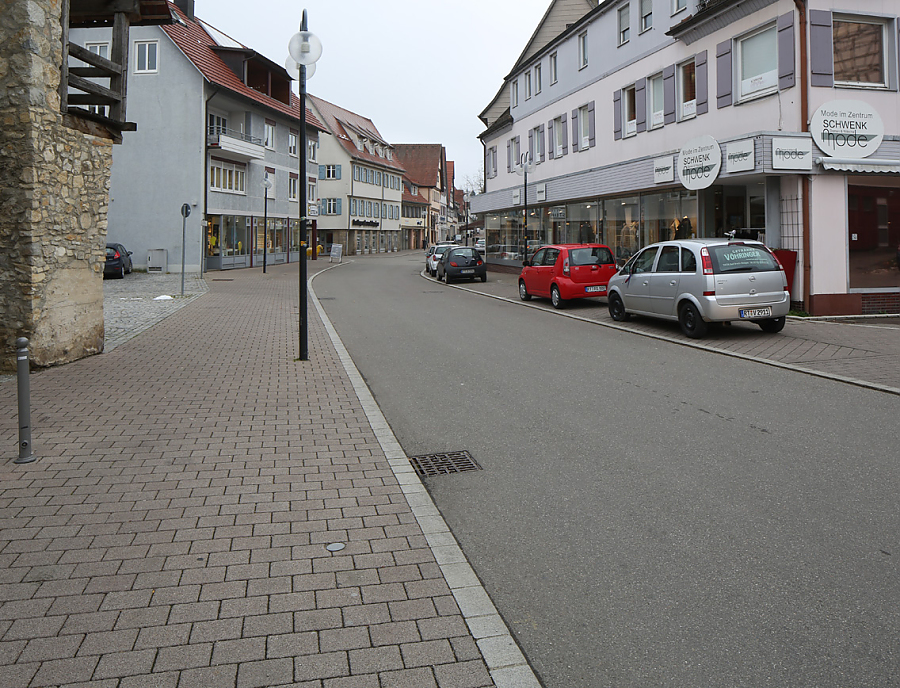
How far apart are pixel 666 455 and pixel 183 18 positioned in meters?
42.5

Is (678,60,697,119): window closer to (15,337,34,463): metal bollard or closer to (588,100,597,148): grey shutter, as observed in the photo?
(588,100,597,148): grey shutter

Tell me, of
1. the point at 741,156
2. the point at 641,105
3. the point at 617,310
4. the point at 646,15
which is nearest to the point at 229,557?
the point at 617,310

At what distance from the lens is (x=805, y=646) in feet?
10.6

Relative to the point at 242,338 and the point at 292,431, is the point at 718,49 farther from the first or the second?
the point at 292,431

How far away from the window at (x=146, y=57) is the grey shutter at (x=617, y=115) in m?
22.1

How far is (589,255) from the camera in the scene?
768 inches

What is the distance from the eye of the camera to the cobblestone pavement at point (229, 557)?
3.13 metres

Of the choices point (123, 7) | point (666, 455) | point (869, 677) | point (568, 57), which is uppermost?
point (568, 57)

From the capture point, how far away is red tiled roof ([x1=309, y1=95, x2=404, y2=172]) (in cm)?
6900

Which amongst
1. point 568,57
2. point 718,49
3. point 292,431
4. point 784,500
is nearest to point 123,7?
point 292,431

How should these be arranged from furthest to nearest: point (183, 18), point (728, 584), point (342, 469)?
1. point (183, 18)
2. point (342, 469)
3. point (728, 584)

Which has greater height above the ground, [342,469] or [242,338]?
[242,338]

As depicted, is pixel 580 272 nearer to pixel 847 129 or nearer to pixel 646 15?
pixel 847 129

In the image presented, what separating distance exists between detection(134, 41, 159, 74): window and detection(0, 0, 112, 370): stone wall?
28044 mm
